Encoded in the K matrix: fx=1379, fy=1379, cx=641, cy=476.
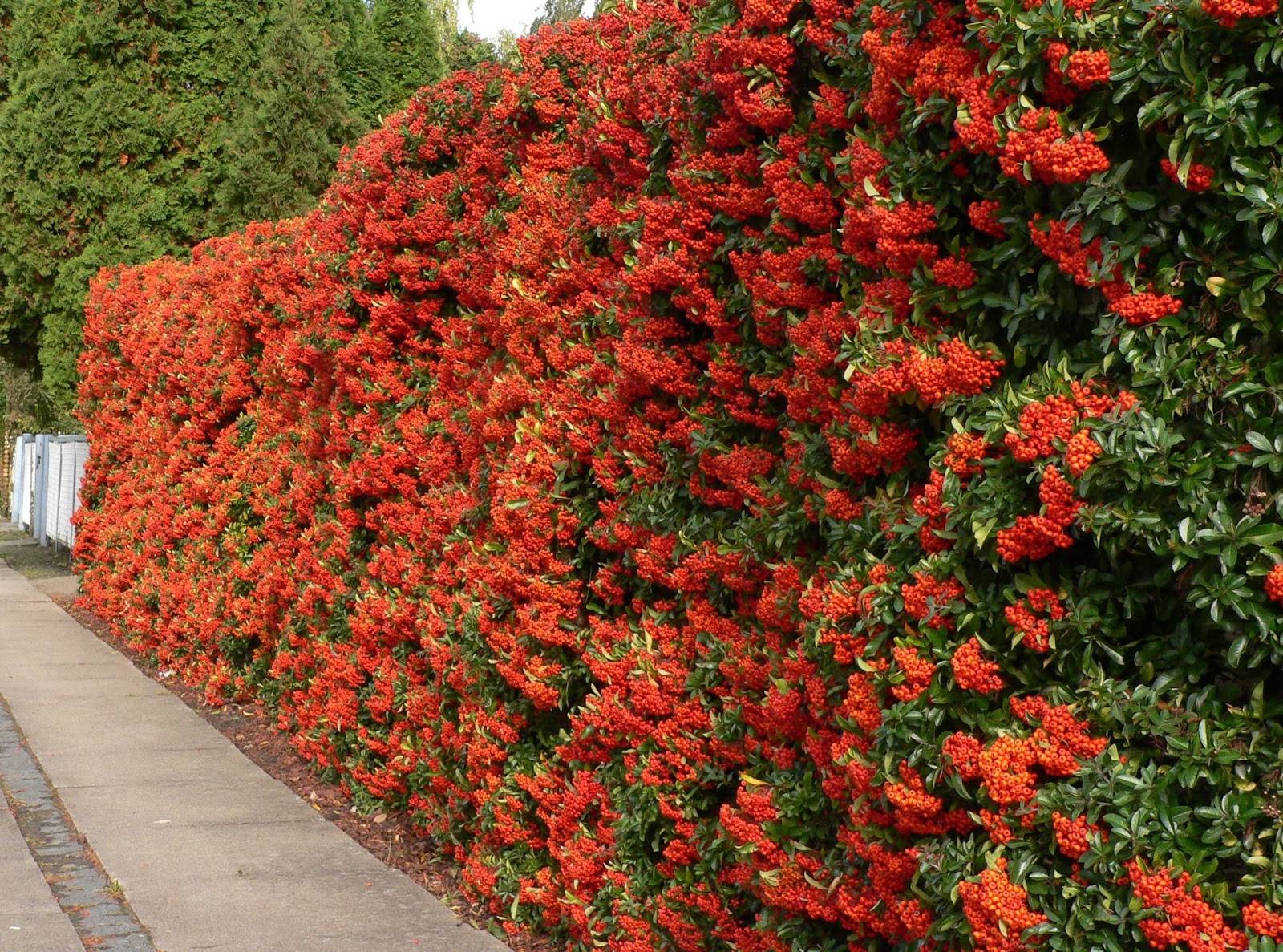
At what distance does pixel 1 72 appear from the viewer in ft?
64.4

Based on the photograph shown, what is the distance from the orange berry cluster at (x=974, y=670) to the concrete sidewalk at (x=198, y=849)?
2.95m

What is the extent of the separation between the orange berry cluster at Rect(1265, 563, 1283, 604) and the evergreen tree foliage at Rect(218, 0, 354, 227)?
1451 centimetres

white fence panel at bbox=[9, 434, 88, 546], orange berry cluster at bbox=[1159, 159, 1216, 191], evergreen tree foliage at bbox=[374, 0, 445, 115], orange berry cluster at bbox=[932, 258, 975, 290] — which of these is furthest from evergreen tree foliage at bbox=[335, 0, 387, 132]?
orange berry cluster at bbox=[1159, 159, 1216, 191]

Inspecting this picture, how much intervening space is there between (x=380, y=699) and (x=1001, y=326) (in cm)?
438

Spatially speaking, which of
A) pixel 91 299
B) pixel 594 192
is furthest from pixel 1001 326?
pixel 91 299

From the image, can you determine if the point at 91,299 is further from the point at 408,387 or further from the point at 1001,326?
the point at 1001,326

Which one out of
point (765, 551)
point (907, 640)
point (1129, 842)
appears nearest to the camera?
point (1129, 842)

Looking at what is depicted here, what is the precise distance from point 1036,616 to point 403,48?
25.2 metres

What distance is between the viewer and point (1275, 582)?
2074 mm

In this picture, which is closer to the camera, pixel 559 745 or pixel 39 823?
pixel 559 745

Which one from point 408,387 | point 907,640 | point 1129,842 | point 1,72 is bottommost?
point 1129,842

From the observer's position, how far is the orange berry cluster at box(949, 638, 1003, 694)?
2484mm

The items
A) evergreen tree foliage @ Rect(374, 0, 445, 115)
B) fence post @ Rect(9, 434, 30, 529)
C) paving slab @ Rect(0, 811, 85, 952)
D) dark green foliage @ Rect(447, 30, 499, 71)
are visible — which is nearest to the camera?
paving slab @ Rect(0, 811, 85, 952)

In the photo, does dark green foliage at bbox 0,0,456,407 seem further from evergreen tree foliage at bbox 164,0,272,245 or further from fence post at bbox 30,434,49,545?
fence post at bbox 30,434,49,545
